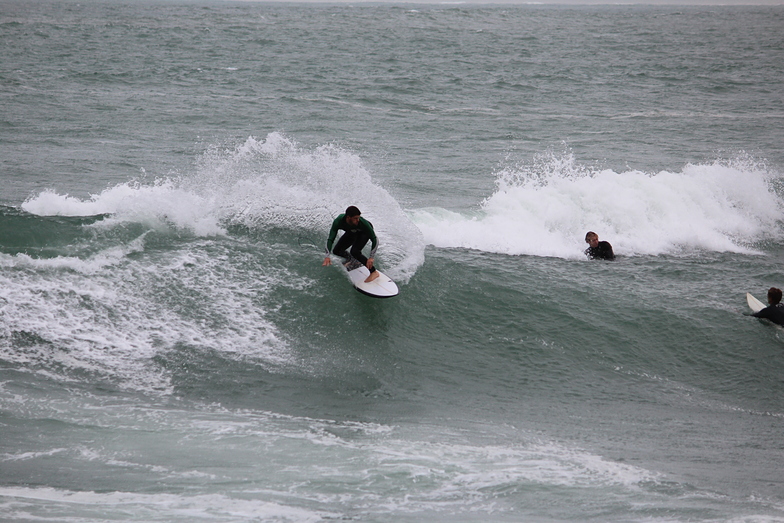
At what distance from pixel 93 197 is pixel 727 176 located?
14.4 m

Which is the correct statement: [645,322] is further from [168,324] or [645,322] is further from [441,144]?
[441,144]

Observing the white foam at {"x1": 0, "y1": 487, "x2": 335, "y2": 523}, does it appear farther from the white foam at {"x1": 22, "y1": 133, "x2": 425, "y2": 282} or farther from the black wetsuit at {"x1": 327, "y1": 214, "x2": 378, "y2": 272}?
the white foam at {"x1": 22, "y1": 133, "x2": 425, "y2": 282}

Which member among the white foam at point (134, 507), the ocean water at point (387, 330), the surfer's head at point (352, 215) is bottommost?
the white foam at point (134, 507)

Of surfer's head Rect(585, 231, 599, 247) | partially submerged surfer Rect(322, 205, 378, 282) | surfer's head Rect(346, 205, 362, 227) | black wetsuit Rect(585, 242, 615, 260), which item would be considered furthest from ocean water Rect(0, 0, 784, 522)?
surfer's head Rect(346, 205, 362, 227)

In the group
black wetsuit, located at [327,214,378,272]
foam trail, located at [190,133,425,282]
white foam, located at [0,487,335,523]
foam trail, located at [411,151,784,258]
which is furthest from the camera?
foam trail, located at [411,151,784,258]

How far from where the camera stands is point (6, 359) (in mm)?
8594

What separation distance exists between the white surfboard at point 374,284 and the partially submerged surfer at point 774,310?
220 inches

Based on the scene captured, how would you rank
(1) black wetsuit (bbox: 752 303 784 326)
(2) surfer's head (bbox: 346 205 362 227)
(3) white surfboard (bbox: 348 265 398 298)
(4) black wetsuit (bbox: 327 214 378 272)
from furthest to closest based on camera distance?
(1) black wetsuit (bbox: 752 303 784 326) < (3) white surfboard (bbox: 348 265 398 298) < (4) black wetsuit (bbox: 327 214 378 272) < (2) surfer's head (bbox: 346 205 362 227)

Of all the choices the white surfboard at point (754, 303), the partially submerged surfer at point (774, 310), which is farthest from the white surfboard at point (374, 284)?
the white surfboard at point (754, 303)

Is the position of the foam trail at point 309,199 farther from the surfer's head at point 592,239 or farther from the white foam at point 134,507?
the white foam at point 134,507

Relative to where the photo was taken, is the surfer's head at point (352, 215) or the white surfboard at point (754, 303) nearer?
the surfer's head at point (352, 215)

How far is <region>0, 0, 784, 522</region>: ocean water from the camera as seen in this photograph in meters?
6.57

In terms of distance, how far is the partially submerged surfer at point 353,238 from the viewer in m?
10.0

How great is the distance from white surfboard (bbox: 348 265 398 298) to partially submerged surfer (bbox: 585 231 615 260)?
474 cm
